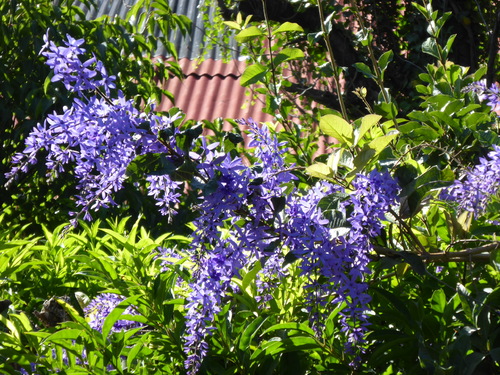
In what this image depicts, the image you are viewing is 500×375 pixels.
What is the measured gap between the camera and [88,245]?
2.09 m

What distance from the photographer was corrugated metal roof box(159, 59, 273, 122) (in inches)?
251

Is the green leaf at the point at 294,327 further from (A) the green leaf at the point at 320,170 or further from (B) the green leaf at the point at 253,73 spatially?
(B) the green leaf at the point at 253,73

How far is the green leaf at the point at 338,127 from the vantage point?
1.37 m

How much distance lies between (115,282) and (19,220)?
2.51m

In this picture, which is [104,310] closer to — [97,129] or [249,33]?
[97,129]

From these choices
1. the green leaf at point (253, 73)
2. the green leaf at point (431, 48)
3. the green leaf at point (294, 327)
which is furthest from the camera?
the green leaf at point (431, 48)

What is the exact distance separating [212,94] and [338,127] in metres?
5.32

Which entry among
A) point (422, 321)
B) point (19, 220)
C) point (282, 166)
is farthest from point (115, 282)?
point (19, 220)

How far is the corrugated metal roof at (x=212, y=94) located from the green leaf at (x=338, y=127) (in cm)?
469

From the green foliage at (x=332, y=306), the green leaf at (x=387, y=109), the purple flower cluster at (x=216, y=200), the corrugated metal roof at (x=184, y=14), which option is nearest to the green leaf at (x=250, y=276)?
the green foliage at (x=332, y=306)

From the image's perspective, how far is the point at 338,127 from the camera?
1.38 m

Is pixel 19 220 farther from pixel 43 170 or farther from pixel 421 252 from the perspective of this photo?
pixel 421 252

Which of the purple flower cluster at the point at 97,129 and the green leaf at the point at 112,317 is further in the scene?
the green leaf at the point at 112,317

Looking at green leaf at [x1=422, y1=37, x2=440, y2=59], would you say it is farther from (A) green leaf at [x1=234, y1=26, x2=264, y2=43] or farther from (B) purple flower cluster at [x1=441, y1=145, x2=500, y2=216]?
(B) purple flower cluster at [x1=441, y1=145, x2=500, y2=216]
